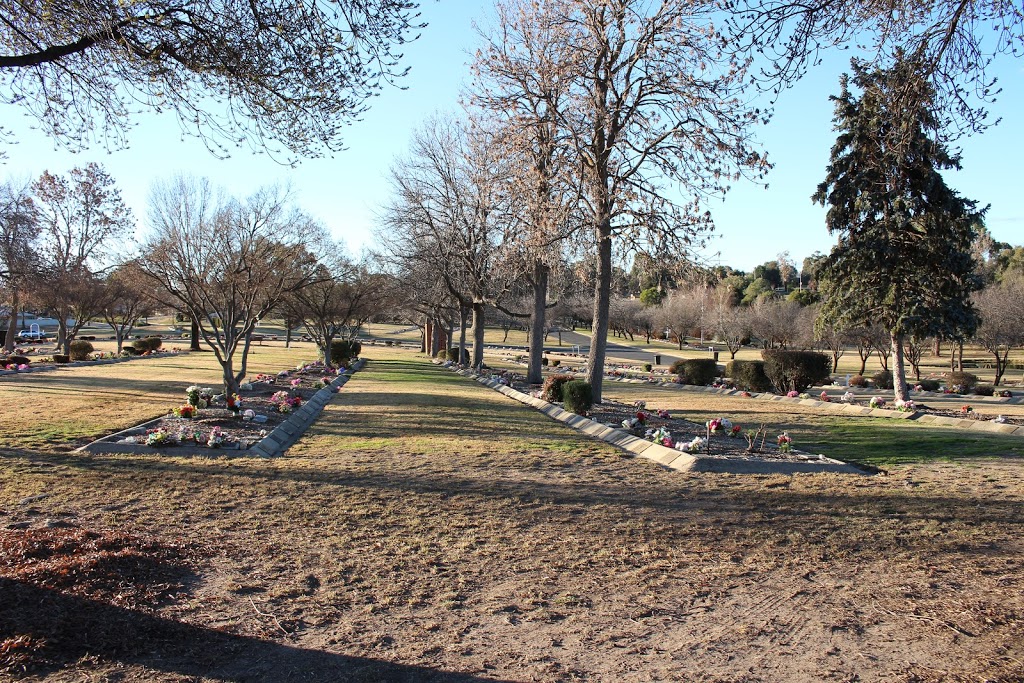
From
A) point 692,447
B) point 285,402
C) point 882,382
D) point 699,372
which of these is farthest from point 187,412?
point 882,382

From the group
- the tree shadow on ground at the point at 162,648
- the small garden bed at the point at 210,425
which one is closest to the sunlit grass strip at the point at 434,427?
the small garden bed at the point at 210,425

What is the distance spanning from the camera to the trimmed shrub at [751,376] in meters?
26.4

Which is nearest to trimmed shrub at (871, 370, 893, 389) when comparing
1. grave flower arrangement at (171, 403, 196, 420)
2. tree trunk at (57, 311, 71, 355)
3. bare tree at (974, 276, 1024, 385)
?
bare tree at (974, 276, 1024, 385)

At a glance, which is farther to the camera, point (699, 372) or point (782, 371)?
point (699, 372)

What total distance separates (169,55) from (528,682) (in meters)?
6.34

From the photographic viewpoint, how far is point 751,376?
2655 cm

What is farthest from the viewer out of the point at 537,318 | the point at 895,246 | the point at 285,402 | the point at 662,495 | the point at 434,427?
the point at 537,318

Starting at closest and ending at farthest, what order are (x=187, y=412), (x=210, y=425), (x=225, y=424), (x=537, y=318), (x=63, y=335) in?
(x=210, y=425) < (x=187, y=412) < (x=225, y=424) < (x=537, y=318) < (x=63, y=335)

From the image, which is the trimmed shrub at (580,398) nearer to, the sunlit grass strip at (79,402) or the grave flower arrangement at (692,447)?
the grave flower arrangement at (692,447)

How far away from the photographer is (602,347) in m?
16.6

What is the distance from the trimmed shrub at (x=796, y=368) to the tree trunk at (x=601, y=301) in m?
10.6

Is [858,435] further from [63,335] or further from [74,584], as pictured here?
[63,335]

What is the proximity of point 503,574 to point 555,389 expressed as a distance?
12.7m

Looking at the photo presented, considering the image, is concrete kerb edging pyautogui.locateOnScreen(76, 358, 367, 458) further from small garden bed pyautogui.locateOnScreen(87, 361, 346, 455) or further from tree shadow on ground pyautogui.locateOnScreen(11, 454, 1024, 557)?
tree shadow on ground pyautogui.locateOnScreen(11, 454, 1024, 557)
